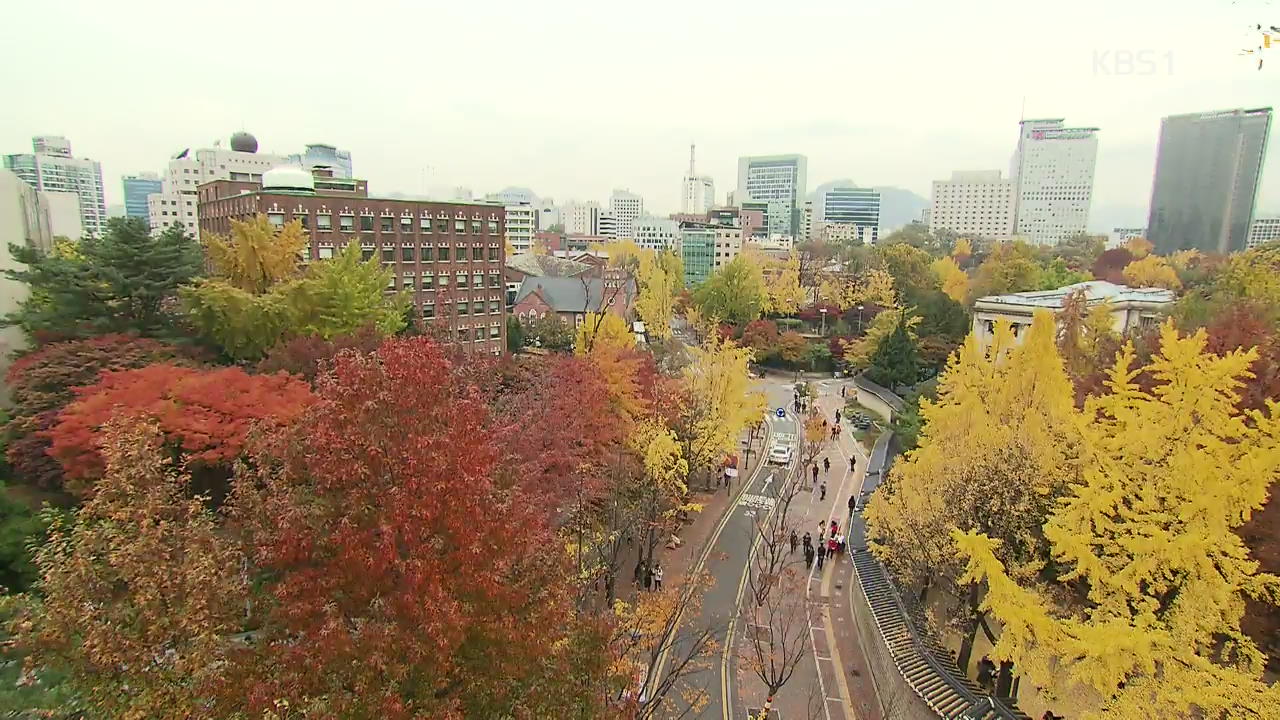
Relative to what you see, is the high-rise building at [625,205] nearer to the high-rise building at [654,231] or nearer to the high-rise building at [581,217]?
the high-rise building at [581,217]

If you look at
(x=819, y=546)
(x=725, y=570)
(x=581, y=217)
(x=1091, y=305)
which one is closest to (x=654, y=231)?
(x=581, y=217)

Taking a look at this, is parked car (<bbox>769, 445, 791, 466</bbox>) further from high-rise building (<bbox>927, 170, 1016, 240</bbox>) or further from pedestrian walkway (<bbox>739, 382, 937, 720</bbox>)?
high-rise building (<bbox>927, 170, 1016, 240</bbox>)

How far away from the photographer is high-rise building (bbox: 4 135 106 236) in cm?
10912

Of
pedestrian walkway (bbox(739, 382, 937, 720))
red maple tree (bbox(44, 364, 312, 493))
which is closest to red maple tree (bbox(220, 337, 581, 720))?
red maple tree (bbox(44, 364, 312, 493))

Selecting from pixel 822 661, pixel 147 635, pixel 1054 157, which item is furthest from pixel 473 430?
pixel 1054 157

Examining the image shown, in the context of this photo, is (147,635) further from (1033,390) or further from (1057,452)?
(1033,390)

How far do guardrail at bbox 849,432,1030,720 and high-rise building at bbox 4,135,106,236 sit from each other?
12351 cm

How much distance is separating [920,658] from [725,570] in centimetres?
703

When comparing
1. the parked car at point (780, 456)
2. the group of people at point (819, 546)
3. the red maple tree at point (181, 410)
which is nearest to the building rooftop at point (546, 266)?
the parked car at point (780, 456)

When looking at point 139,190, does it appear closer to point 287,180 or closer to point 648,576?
point 287,180

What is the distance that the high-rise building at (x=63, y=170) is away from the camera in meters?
109

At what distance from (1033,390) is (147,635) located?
1628cm

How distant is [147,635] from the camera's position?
6.71 meters

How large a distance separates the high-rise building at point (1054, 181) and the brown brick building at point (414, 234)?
139 meters
